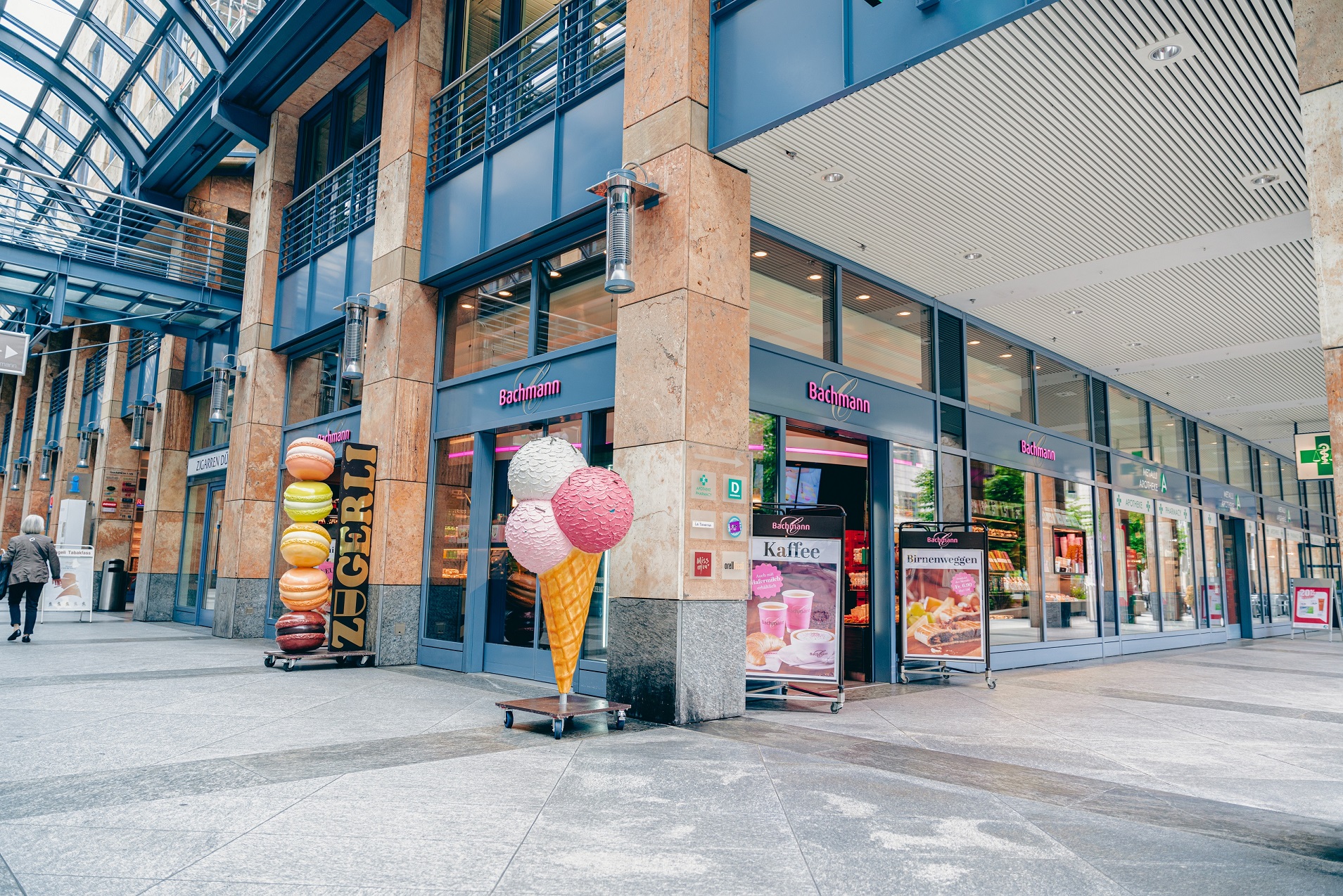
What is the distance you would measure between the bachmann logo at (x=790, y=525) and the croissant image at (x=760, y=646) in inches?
37.6

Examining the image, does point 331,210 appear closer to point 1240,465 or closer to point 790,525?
point 790,525

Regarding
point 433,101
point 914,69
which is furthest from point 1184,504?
point 433,101

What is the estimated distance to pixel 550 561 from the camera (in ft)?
19.7

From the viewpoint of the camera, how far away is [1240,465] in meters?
20.0

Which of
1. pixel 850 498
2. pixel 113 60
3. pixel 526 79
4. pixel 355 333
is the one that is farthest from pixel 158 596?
pixel 850 498

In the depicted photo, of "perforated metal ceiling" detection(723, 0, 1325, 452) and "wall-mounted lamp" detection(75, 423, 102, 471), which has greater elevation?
"perforated metal ceiling" detection(723, 0, 1325, 452)

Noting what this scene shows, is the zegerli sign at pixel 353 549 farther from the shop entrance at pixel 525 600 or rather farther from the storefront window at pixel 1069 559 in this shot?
the storefront window at pixel 1069 559

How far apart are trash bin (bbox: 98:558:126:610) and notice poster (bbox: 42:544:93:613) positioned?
3487 millimetres

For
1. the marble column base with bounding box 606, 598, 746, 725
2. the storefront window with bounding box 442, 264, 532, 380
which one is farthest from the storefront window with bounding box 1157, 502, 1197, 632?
the storefront window with bounding box 442, 264, 532, 380

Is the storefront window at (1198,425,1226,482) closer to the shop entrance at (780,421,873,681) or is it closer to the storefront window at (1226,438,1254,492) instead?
the storefront window at (1226,438,1254,492)

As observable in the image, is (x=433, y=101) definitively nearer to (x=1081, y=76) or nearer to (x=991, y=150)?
(x=991, y=150)

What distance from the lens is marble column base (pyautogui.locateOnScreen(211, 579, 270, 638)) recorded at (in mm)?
13656

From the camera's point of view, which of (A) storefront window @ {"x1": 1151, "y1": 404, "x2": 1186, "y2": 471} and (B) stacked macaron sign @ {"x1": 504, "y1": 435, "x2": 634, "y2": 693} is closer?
(B) stacked macaron sign @ {"x1": 504, "y1": 435, "x2": 634, "y2": 693}

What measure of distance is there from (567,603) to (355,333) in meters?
5.92
